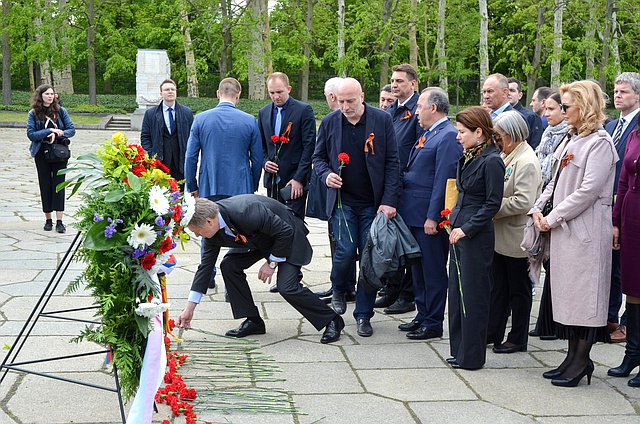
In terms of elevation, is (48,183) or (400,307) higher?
(48,183)

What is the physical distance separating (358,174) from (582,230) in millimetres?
1860

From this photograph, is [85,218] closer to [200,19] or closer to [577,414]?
[577,414]

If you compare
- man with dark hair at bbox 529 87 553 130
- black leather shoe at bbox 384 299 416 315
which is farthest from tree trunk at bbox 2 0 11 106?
black leather shoe at bbox 384 299 416 315

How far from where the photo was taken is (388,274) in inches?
237

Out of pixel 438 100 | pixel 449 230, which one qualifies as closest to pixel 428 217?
pixel 449 230

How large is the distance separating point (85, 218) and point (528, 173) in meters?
3.05

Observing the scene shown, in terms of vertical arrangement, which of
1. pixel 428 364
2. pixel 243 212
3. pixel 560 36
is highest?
pixel 560 36

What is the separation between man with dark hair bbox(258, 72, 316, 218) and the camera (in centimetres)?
733

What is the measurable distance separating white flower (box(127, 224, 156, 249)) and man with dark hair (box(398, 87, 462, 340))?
2.57 meters

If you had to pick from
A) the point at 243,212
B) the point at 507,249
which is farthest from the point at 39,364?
the point at 507,249

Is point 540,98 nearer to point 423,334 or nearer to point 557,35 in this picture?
point 423,334

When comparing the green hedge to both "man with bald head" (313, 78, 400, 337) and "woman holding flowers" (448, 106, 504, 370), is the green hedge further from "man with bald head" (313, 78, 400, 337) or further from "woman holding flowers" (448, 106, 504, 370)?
"woman holding flowers" (448, 106, 504, 370)

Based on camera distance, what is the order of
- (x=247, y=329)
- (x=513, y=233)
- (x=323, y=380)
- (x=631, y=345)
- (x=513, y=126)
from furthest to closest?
(x=247, y=329) < (x=513, y=233) < (x=513, y=126) < (x=631, y=345) < (x=323, y=380)

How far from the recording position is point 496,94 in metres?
7.47
